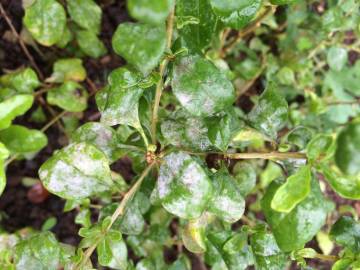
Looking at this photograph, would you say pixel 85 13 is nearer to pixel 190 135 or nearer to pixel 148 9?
pixel 190 135

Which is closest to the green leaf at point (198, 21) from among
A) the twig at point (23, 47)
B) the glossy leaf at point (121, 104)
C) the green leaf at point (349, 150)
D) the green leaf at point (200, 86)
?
the green leaf at point (200, 86)

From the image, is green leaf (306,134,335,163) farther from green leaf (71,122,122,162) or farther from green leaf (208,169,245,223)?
green leaf (71,122,122,162)

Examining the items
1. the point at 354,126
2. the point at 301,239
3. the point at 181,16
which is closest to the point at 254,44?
the point at 181,16

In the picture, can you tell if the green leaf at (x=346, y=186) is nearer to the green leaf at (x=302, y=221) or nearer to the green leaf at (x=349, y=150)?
the green leaf at (x=302, y=221)

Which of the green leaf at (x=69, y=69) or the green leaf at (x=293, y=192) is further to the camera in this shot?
the green leaf at (x=69, y=69)

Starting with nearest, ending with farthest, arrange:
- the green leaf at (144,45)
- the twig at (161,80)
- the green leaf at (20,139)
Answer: the green leaf at (144,45) → the twig at (161,80) → the green leaf at (20,139)

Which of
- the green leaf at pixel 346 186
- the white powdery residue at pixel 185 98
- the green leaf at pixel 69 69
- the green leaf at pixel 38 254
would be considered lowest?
the green leaf at pixel 38 254
